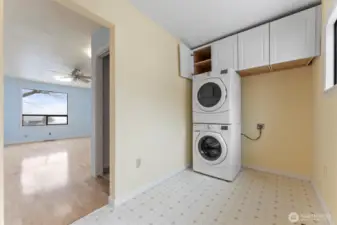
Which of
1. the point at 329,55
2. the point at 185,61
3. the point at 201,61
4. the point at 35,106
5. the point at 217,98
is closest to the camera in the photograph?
the point at 329,55

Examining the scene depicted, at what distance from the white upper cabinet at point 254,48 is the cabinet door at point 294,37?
71 millimetres

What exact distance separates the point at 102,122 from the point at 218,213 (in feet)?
7.24

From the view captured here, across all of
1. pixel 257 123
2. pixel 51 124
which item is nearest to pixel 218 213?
pixel 257 123

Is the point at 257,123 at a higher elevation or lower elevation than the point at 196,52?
lower

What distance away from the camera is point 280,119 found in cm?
269

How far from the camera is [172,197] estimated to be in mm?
2027

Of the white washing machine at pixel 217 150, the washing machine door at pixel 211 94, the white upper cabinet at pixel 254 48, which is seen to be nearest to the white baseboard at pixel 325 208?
the white washing machine at pixel 217 150

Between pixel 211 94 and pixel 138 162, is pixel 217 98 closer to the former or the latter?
pixel 211 94

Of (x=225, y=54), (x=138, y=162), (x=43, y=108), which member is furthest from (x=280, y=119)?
(x=43, y=108)

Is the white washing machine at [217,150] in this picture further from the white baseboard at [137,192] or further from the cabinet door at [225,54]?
the cabinet door at [225,54]

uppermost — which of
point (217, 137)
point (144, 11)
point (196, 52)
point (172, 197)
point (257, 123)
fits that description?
point (144, 11)

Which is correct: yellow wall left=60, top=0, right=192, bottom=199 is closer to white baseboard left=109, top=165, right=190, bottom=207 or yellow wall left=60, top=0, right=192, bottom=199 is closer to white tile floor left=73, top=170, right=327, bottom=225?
white baseboard left=109, top=165, right=190, bottom=207

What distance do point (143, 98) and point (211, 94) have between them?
1.09 m

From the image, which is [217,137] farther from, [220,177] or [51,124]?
[51,124]
